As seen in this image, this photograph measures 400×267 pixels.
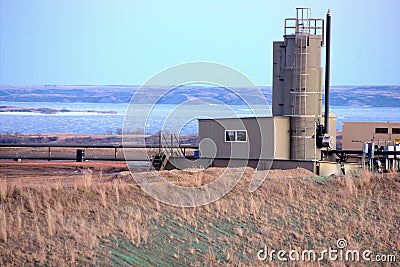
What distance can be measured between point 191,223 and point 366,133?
2750 centimetres

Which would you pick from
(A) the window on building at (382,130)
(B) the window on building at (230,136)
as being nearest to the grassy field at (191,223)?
(B) the window on building at (230,136)

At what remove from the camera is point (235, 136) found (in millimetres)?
35906

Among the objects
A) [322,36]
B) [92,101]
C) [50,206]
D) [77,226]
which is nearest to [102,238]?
[77,226]

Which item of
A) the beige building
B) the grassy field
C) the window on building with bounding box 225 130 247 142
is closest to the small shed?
the window on building with bounding box 225 130 247 142

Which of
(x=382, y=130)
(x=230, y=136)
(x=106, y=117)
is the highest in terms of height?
(x=230, y=136)

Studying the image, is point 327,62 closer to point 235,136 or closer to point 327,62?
point 327,62

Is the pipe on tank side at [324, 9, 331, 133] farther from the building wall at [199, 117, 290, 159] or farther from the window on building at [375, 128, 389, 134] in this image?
the window on building at [375, 128, 389, 134]

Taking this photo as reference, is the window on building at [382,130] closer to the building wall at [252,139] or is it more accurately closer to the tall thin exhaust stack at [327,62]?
the tall thin exhaust stack at [327,62]

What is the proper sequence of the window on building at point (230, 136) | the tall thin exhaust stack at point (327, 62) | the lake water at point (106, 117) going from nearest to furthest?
1. the window on building at point (230, 136)
2. the tall thin exhaust stack at point (327, 62)
3. the lake water at point (106, 117)

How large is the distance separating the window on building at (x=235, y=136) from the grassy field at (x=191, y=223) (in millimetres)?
9310

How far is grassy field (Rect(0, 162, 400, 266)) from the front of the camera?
1847cm

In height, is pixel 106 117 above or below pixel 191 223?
above

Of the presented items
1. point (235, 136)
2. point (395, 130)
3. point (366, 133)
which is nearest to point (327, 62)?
point (235, 136)

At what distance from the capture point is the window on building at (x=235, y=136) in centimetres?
3578
